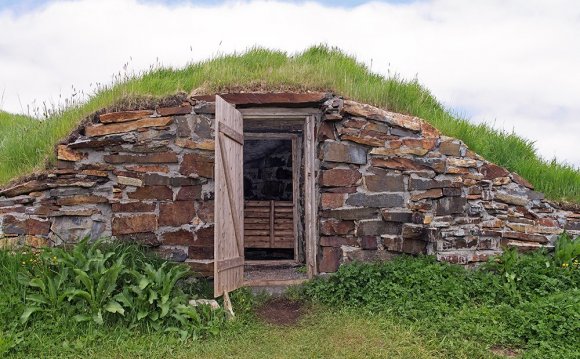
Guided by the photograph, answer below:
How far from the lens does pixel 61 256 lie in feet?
21.4

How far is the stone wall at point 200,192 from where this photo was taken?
7.43 metres

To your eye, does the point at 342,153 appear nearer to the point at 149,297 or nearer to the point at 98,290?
the point at 149,297

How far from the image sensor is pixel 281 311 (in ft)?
22.6

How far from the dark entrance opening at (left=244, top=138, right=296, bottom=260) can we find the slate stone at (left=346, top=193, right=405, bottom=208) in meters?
3.92

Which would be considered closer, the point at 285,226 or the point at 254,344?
the point at 254,344

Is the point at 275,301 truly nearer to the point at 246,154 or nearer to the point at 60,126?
the point at 60,126

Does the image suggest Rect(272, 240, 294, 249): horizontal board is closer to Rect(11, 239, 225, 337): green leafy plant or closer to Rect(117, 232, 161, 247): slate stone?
Rect(117, 232, 161, 247): slate stone

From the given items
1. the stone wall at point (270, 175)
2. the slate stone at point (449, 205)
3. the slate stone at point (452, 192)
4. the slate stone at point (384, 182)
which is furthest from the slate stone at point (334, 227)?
the stone wall at point (270, 175)

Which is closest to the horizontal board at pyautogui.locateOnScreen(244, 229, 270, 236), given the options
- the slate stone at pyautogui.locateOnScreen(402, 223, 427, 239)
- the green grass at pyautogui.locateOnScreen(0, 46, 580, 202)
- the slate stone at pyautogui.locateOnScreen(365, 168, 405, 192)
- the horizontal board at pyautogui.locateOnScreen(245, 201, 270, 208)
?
the horizontal board at pyautogui.locateOnScreen(245, 201, 270, 208)

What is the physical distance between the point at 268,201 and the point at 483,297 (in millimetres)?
6474

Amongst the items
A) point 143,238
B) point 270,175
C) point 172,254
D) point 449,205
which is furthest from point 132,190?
point 270,175

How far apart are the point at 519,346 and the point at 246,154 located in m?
8.33

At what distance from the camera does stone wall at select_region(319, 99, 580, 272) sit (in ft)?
24.5

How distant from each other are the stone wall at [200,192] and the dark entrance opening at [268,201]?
396 centimetres
